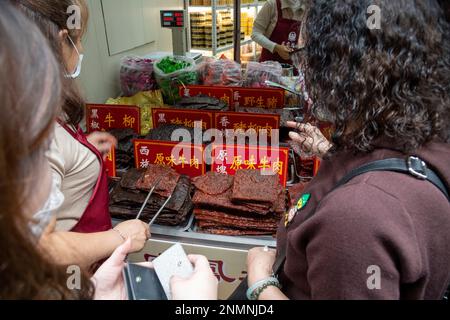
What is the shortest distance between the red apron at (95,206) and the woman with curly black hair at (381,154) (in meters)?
0.74

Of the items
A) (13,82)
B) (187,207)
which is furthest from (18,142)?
(187,207)

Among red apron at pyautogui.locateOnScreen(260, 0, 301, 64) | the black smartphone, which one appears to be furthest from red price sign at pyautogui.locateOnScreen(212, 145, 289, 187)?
red apron at pyautogui.locateOnScreen(260, 0, 301, 64)

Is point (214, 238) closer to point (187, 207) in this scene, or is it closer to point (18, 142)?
point (187, 207)

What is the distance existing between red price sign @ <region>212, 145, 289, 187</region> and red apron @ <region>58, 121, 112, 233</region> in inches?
22.9

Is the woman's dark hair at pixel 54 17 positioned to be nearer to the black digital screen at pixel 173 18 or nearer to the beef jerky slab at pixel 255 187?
the beef jerky slab at pixel 255 187

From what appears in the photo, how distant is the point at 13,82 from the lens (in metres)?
0.47

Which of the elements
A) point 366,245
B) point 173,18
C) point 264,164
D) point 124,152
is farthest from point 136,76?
point 366,245

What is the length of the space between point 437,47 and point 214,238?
1.11 m

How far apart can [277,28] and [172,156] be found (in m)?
2.26

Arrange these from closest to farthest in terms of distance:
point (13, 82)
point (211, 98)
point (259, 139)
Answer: point (13, 82), point (259, 139), point (211, 98)

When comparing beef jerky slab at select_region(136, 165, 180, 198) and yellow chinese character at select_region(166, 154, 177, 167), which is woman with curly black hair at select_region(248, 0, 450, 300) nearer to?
beef jerky slab at select_region(136, 165, 180, 198)

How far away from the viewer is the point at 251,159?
63.6 inches
